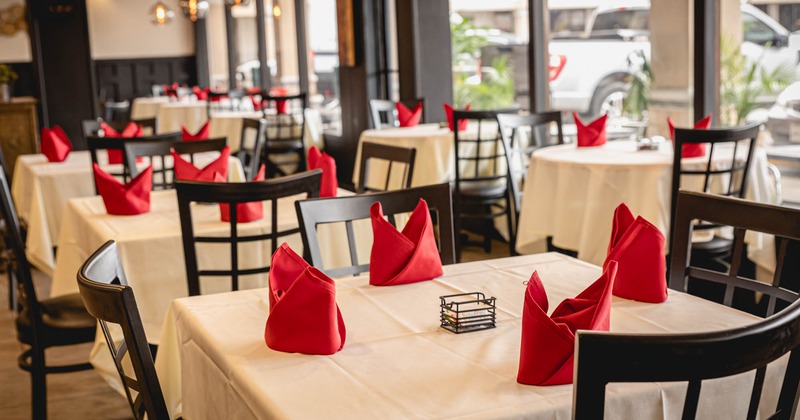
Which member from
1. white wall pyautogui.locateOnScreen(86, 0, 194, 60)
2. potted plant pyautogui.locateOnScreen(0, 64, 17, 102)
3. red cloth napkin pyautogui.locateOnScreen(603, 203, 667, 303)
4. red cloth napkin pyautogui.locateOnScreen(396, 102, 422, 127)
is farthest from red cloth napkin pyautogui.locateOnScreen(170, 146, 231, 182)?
white wall pyautogui.locateOnScreen(86, 0, 194, 60)

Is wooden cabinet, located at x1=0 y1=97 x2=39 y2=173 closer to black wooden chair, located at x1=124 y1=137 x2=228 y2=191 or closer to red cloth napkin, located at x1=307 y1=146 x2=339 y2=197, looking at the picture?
black wooden chair, located at x1=124 y1=137 x2=228 y2=191

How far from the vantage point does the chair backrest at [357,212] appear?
94.7 inches

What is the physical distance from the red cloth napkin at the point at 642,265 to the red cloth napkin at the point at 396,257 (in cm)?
45

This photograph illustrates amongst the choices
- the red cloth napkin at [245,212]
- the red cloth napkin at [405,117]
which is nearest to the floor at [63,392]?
the red cloth napkin at [245,212]

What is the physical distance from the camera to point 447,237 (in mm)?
2557

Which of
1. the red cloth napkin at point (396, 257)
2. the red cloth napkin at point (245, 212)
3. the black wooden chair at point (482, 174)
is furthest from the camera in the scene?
the black wooden chair at point (482, 174)

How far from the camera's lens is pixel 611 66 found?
588 centimetres

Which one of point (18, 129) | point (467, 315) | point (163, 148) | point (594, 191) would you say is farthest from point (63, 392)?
point (18, 129)

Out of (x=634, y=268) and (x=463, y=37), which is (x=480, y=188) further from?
(x=634, y=268)

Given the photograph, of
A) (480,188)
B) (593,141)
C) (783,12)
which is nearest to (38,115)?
(480,188)

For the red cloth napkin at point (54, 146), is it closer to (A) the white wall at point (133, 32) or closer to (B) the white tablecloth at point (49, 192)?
(B) the white tablecloth at point (49, 192)

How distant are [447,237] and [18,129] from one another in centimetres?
892

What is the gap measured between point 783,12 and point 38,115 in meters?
9.38

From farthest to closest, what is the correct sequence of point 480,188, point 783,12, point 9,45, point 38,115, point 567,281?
1. point 9,45
2. point 38,115
3. point 480,188
4. point 783,12
5. point 567,281
